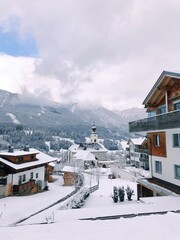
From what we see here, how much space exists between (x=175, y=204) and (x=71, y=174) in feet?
104

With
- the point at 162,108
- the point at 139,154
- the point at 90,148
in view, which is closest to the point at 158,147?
the point at 162,108

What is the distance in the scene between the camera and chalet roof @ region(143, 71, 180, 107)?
17812mm

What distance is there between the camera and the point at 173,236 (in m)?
6.29

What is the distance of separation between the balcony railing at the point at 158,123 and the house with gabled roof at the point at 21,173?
18871mm

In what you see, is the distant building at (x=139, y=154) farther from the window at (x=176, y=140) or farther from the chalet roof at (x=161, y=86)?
the window at (x=176, y=140)

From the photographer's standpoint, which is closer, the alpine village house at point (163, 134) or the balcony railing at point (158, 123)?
the balcony railing at point (158, 123)

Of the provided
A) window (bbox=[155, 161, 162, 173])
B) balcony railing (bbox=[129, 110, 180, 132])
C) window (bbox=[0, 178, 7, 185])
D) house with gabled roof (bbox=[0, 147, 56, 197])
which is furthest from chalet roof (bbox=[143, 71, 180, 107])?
window (bbox=[0, 178, 7, 185])

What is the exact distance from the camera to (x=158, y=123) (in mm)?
17328

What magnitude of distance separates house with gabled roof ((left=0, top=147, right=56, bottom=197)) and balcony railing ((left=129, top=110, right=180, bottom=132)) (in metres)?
18.9

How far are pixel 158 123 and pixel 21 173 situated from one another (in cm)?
2420

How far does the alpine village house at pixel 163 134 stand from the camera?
16938 millimetres

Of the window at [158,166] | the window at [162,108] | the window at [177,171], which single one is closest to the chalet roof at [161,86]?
the window at [162,108]

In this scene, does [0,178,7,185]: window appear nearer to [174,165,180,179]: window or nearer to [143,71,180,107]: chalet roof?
[143,71,180,107]: chalet roof

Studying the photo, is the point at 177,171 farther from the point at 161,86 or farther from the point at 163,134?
the point at 161,86
